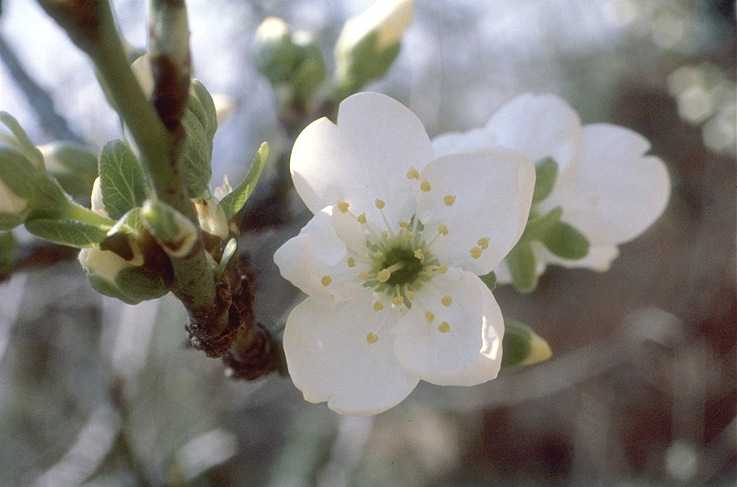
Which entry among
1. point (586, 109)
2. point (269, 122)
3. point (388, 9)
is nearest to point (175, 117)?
point (388, 9)

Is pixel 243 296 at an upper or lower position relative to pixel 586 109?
upper

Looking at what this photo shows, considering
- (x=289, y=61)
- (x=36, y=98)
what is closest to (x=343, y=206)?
(x=289, y=61)

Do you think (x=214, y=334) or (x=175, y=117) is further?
(x=214, y=334)

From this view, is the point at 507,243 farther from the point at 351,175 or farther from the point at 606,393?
the point at 606,393

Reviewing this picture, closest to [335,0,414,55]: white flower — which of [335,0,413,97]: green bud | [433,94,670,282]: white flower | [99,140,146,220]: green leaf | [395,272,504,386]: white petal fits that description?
[335,0,413,97]: green bud

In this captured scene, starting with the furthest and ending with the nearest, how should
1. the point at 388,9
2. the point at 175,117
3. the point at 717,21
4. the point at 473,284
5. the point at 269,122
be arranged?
the point at 717,21
the point at 269,122
the point at 388,9
the point at 473,284
the point at 175,117

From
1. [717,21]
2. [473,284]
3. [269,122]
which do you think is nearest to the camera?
[473,284]

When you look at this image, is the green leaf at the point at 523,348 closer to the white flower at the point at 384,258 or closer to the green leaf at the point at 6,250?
the white flower at the point at 384,258

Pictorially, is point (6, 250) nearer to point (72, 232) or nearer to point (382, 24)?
point (72, 232)
